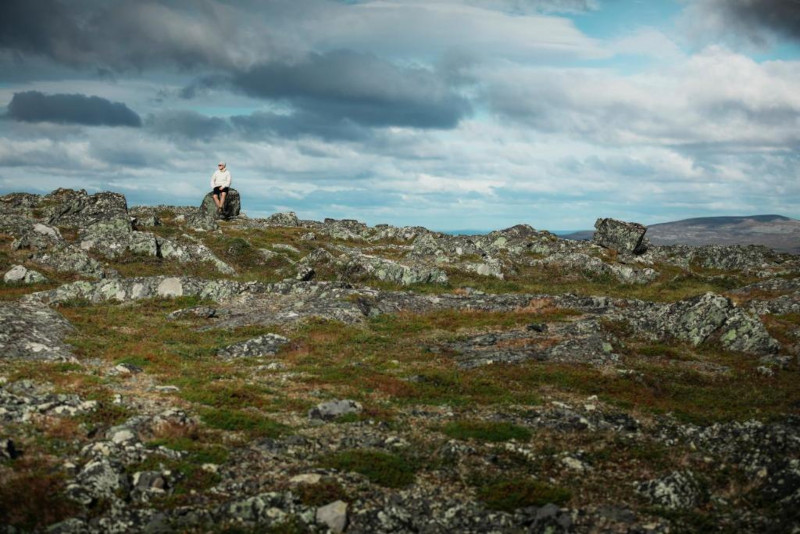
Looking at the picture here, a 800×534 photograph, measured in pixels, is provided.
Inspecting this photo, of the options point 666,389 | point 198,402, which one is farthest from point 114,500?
point 666,389

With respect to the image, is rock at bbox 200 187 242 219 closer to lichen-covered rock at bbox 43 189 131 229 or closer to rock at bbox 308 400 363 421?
lichen-covered rock at bbox 43 189 131 229

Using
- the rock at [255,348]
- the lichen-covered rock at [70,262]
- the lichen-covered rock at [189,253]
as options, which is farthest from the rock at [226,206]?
the rock at [255,348]

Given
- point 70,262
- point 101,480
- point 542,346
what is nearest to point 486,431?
point 101,480

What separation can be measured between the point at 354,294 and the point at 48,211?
51.9m

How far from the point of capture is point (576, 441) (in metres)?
20.1

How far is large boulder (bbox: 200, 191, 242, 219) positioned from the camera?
85500 mm

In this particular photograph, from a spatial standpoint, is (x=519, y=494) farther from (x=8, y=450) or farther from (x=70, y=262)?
(x=70, y=262)

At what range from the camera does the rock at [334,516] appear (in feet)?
47.2

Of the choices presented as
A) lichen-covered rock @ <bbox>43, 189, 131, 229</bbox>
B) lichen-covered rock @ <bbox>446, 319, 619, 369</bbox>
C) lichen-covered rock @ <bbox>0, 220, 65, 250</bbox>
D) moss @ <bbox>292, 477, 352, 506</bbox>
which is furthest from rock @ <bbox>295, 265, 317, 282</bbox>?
moss @ <bbox>292, 477, 352, 506</bbox>

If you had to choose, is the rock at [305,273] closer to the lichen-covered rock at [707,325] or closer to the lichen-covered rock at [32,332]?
the lichen-covered rock at [32,332]

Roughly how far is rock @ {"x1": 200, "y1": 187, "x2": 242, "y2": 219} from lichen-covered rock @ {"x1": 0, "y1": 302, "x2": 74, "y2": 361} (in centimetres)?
4919

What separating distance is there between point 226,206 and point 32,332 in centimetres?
5825

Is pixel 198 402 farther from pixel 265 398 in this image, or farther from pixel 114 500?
pixel 114 500

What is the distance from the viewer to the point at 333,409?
71.7ft
